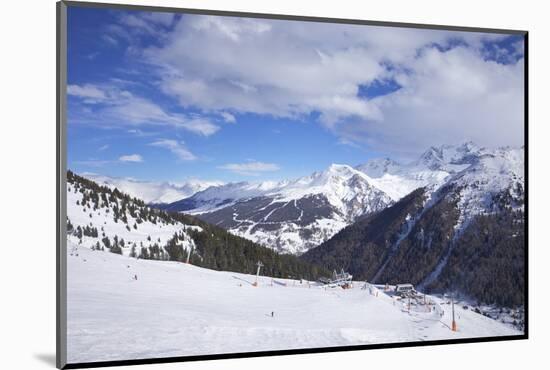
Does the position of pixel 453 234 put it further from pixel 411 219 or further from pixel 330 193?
pixel 330 193

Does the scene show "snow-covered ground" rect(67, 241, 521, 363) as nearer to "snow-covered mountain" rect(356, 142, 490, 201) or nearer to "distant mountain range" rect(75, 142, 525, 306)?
"distant mountain range" rect(75, 142, 525, 306)

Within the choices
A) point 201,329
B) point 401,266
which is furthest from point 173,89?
point 401,266

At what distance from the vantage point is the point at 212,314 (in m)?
7.60

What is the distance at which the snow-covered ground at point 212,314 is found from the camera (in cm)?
710

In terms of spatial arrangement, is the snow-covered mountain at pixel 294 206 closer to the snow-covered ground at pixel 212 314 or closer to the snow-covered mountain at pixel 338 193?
the snow-covered mountain at pixel 338 193

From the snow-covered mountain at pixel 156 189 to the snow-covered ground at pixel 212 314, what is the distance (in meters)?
0.68

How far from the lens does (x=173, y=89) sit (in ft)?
25.1

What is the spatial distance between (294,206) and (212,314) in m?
1.65

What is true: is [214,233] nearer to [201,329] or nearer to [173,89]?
[201,329]

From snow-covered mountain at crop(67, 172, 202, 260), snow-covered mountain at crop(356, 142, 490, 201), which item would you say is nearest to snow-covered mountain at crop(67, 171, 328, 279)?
snow-covered mountain at crop(67, 172, 202, 260)

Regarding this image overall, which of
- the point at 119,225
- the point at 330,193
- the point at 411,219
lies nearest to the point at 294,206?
the point at 330,193

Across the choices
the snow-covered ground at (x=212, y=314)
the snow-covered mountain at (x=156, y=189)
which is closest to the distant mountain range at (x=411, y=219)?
the snow-covered ground at (x=212, y=314)

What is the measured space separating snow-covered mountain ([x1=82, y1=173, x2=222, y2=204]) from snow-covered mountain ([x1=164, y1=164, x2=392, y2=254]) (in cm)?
15

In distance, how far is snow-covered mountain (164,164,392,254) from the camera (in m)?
8.00
